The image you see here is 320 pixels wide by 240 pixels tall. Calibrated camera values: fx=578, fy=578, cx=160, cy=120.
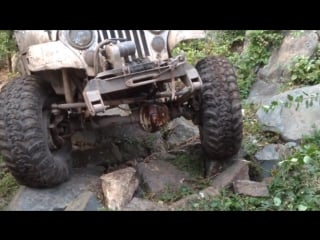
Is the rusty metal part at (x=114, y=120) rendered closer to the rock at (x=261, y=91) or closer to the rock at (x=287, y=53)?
the rock at (x=261, y=91)

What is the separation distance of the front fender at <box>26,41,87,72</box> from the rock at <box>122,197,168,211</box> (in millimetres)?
1232

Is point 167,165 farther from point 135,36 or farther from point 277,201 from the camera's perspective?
point 277,201

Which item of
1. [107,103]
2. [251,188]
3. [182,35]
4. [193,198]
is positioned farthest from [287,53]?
[193,198]

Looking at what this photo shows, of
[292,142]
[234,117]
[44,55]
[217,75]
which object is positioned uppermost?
[44,55]

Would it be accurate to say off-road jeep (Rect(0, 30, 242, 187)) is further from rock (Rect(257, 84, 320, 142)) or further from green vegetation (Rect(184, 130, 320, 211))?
rock (Rect(257, 84, 320, 142))

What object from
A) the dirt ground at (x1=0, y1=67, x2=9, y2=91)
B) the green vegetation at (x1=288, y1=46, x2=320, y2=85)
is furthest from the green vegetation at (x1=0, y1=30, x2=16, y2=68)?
the green vegetation at (x1=288, y1=46, x2=320, y2=85)

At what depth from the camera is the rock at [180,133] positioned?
6547 millimetres

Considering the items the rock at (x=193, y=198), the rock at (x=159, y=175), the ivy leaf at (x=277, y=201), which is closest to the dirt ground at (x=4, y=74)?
the rock at (x=159, y=175)

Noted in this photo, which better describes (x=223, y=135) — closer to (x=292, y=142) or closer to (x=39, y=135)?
(x=292, y=142)

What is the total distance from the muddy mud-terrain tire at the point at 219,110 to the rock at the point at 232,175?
0.15m

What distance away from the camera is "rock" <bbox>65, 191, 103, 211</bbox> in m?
4.75

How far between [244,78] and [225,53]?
859 millimetres

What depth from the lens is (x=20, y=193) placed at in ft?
16.9

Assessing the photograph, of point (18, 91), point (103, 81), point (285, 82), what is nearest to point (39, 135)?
point (18, 91)
